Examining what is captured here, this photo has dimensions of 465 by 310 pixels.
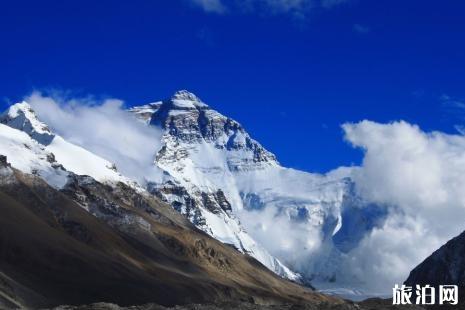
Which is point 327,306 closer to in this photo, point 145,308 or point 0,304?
point 145,308

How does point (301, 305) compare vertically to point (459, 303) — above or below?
below

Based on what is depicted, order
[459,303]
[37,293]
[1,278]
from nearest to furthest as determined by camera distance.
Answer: [459,303] < [1,278] < [37,293]

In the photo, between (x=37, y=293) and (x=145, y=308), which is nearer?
(x=145, y=308)

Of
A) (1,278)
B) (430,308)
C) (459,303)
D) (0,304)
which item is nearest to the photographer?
(459,303)

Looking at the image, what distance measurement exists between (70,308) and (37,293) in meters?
92.7

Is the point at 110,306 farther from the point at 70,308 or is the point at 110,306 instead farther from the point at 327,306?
the point at 327,306

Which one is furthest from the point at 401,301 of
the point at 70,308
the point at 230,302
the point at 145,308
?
the point at 70,308

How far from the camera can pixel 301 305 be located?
111250mm

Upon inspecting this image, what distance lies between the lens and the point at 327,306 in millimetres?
108562

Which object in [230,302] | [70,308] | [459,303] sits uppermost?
[459,303]

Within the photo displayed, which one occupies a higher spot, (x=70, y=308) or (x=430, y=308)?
(x=430, y=308)

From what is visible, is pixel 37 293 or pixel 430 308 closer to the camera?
pixel 430 308

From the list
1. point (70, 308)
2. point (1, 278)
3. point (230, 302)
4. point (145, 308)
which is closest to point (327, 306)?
point (230, 302)

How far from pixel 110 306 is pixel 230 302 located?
18.2 m
